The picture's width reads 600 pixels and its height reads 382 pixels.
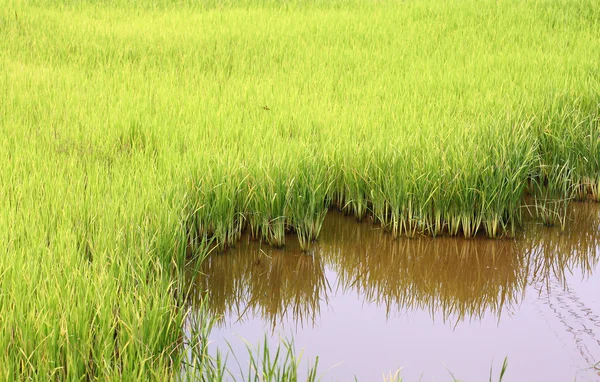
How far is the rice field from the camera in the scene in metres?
2.36

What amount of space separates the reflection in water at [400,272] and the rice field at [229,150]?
4.9 inches

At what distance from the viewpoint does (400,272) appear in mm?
3322

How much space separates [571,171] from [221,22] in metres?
4.51

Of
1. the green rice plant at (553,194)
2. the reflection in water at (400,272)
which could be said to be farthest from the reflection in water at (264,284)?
the green rice plant at (553,194)

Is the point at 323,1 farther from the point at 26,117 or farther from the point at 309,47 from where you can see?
the point at 26,117

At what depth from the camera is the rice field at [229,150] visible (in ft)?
7.73

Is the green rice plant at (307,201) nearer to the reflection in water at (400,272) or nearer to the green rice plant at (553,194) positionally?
the reflection in water at (400,272)

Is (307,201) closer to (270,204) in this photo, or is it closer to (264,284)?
(270,204)

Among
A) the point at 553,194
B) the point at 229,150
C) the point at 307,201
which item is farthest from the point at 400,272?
the point at 553,194

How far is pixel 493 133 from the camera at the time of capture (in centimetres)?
399

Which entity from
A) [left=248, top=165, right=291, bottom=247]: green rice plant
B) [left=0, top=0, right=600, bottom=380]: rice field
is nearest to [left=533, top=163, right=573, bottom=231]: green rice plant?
[left=0, top=0, right=600, bottom=380]: rice field

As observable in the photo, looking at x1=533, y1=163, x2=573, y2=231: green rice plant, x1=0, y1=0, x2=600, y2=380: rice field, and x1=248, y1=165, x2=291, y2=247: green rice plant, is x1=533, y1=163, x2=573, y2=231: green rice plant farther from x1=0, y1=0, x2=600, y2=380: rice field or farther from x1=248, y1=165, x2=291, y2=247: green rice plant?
x1=248, y1=165, x2=291, y2=247: green rice plant

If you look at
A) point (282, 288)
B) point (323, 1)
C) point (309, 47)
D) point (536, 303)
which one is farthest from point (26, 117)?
point (323, 1)

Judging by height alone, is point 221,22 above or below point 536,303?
above
